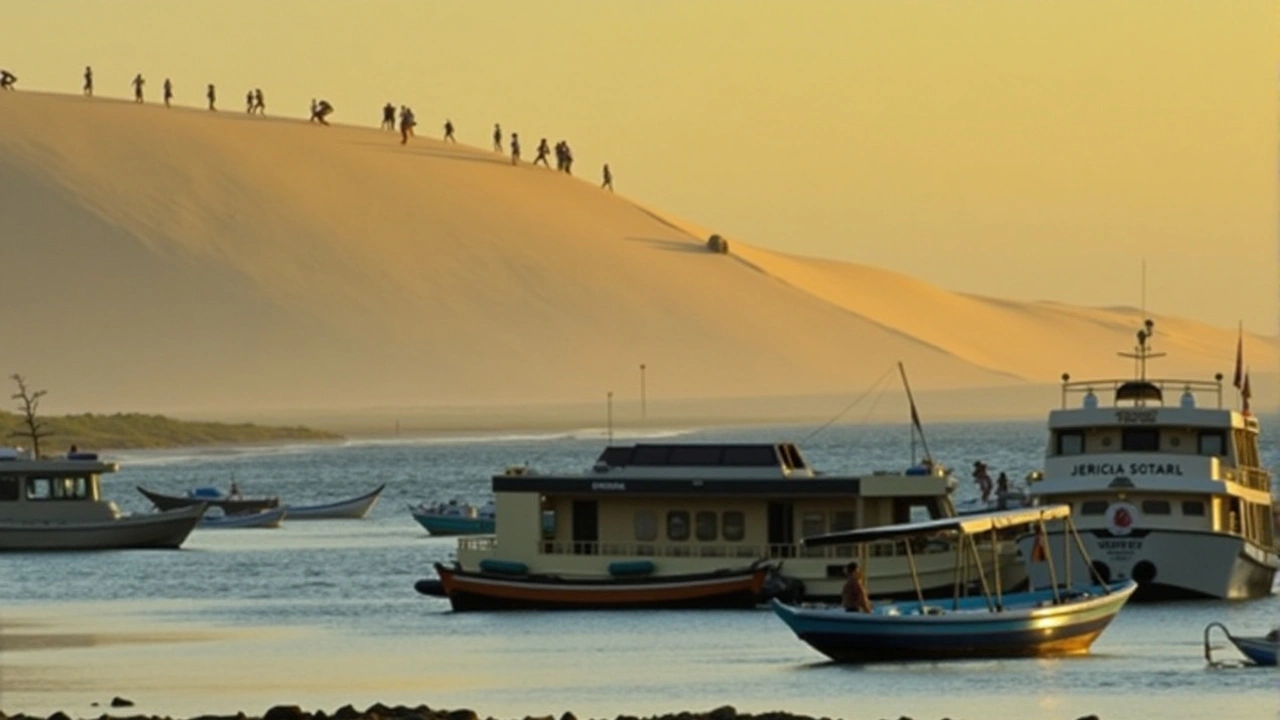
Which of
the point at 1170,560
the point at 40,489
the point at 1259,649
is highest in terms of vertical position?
the point at 40,489

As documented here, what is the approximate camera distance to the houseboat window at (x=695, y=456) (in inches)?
1761

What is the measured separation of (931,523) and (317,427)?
113m

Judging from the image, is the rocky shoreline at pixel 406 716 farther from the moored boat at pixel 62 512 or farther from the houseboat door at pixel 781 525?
the moored boat at pixel 62 512

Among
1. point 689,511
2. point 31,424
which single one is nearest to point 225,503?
point 31,424

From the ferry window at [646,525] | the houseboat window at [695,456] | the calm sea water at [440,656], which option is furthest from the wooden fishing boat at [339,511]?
the ferry window at [646,525]

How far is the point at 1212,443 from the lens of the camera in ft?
147

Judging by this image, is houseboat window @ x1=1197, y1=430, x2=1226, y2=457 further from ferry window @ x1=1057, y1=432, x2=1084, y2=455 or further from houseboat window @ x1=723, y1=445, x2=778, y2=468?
houseboat window @ x1=723, y1=445, x2=778, y2=468

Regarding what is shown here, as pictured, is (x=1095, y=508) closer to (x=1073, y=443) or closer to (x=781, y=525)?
(x=1073, y=443)

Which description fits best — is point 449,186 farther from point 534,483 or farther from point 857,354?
point 534,483

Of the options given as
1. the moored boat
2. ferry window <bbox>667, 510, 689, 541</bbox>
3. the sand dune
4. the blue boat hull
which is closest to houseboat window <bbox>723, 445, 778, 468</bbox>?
ferry window <bbox>667, 510, 689, 541</bbox>

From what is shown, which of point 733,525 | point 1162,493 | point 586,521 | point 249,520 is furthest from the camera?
point 249,520

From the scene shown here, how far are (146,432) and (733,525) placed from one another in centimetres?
8400

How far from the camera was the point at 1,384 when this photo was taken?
15112 cm

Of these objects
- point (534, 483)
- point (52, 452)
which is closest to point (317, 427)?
point (52, 452)
